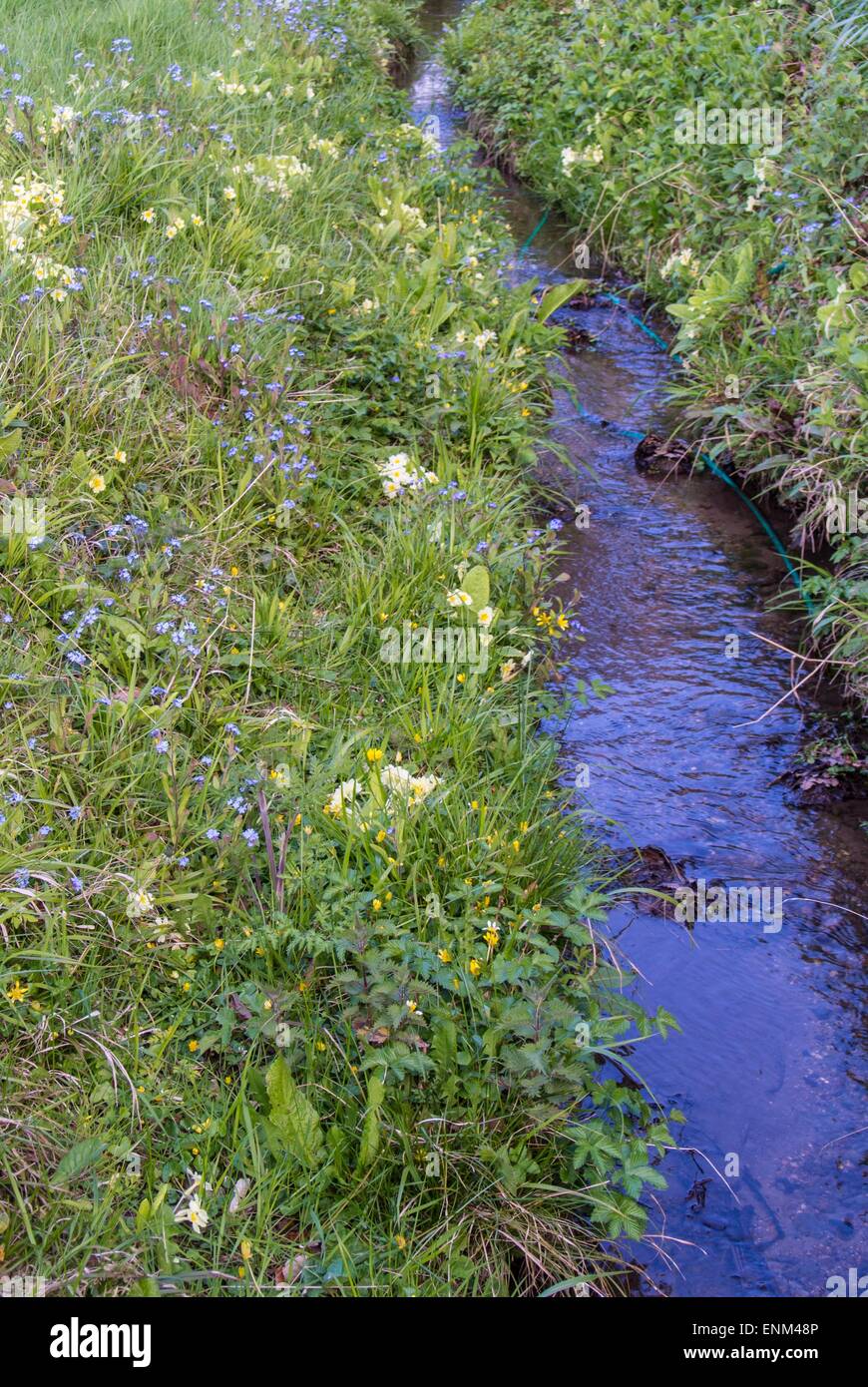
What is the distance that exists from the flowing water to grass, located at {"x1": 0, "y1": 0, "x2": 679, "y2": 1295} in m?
0.22

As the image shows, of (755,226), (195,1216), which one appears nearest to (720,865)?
(195,1216)

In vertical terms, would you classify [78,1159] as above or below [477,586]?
below

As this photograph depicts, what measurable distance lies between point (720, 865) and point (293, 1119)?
174cm

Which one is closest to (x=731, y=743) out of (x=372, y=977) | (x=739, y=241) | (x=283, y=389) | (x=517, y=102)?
(x=372, y=977)

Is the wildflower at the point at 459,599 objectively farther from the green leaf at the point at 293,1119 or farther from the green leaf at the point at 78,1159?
the green leaf at the point at 78,1159

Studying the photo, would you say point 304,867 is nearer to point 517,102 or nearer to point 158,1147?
point 158,1147

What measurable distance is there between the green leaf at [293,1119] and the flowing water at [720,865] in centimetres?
82

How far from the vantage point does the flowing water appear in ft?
8.77

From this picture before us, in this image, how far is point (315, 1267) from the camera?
2.25 m

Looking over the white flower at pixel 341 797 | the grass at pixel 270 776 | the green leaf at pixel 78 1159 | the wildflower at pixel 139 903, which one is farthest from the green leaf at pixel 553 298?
the green leaf at pixel 78 1159

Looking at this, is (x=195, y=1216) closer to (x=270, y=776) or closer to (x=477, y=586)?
(x=270, y=776)

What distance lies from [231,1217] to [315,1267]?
20cm

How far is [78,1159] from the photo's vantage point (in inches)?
89.0

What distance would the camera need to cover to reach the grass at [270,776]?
2406 millimetres
